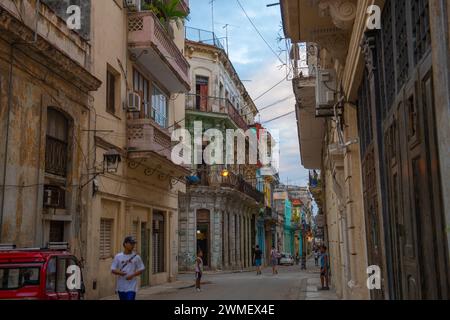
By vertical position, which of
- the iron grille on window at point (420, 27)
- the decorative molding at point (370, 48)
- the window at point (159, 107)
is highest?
the window at point (159, 107)

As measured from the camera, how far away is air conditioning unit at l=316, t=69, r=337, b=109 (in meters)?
10.2

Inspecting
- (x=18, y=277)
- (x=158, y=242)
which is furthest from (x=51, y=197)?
(x=158, y=242)

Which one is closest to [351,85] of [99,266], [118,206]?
[99,266]

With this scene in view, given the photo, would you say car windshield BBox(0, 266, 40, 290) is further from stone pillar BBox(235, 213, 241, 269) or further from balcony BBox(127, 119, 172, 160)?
stone pillar BBox(235, 213, 241, 269)

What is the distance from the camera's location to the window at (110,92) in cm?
1769

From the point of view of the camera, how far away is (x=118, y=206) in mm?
18297

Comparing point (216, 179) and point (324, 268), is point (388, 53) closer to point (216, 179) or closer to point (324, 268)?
point (324, 268)

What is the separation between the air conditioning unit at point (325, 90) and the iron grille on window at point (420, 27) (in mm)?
6004

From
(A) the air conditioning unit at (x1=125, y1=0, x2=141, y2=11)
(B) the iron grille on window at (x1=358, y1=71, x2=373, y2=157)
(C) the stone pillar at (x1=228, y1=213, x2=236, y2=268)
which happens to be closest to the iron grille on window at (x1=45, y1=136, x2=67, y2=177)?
(A) the air conditioning unit at (x1=125, y1=0, x2=141, y2=11)

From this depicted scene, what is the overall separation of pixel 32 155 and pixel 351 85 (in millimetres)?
7725

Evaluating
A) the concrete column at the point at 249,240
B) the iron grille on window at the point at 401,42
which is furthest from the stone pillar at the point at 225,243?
the iron grille on window at the point at 401,42

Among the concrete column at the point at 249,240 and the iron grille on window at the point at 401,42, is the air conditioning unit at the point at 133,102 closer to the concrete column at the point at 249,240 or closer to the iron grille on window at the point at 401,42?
the iron grille on window at the point at 401,42

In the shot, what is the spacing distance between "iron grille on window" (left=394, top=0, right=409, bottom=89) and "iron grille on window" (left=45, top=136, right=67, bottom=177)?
10.5 meters
